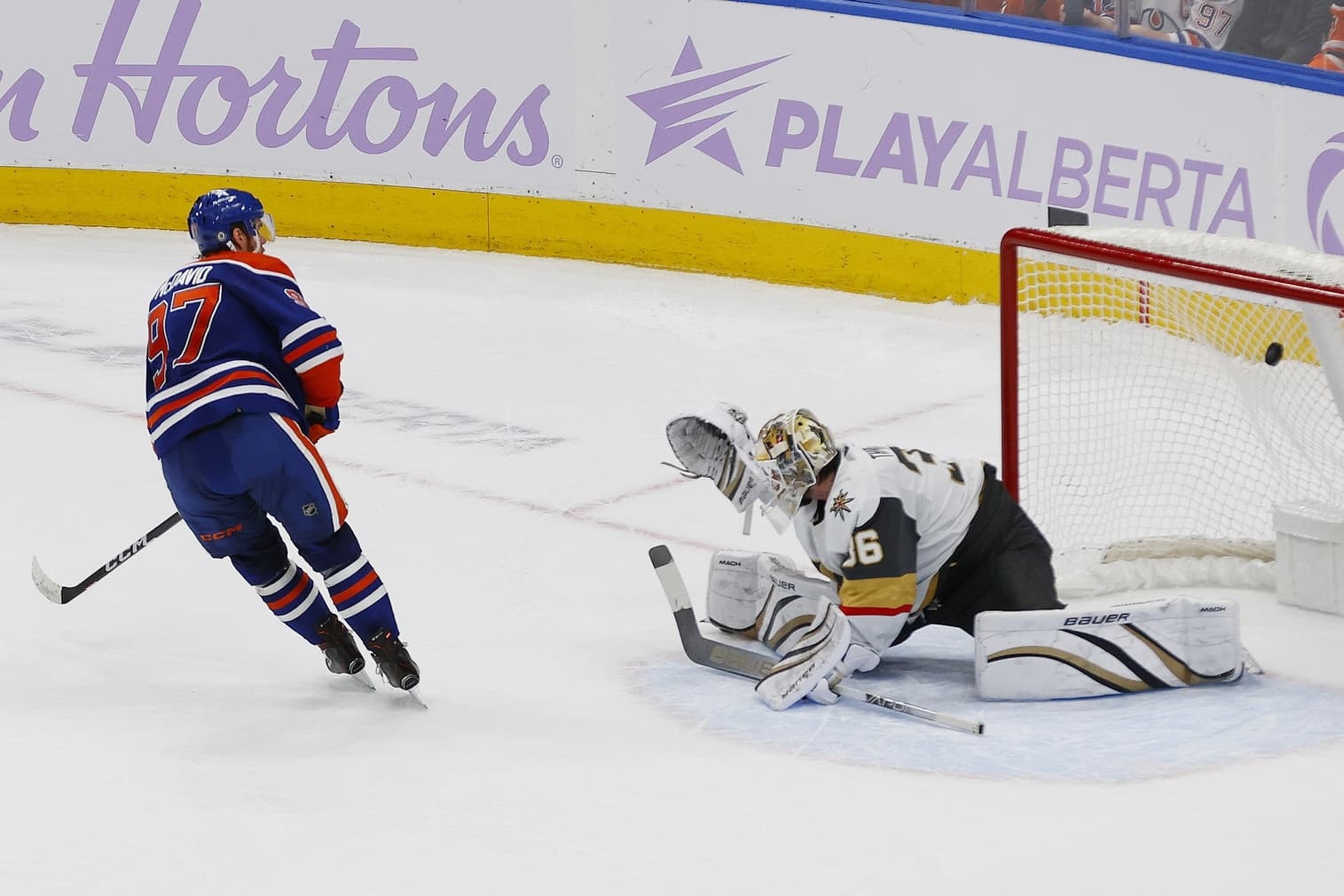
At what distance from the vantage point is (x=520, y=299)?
271 inches

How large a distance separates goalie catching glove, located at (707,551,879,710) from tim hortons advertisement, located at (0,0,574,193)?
405 cm

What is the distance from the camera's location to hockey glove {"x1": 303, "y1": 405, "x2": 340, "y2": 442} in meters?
3.26

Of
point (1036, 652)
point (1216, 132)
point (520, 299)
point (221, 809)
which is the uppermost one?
point (1216, 132)

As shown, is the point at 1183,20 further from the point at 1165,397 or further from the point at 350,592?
the point at 350,592

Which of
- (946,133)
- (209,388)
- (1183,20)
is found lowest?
(209,388)

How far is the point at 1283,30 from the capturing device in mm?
5719

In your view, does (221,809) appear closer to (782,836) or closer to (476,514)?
(782,836)

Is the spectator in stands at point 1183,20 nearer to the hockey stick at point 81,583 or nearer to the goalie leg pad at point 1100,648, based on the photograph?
the goalie leg pad at point 1100,648

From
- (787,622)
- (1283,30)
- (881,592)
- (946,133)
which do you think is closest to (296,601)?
(787,622)

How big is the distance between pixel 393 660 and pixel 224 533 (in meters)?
0.38

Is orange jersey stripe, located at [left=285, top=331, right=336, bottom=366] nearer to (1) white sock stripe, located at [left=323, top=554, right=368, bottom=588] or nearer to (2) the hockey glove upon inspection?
(2) the hockey glove

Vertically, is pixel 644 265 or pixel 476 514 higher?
pixel 644 265

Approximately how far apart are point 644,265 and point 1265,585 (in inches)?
151

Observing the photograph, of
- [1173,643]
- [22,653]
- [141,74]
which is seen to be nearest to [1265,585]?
[1173,643]
